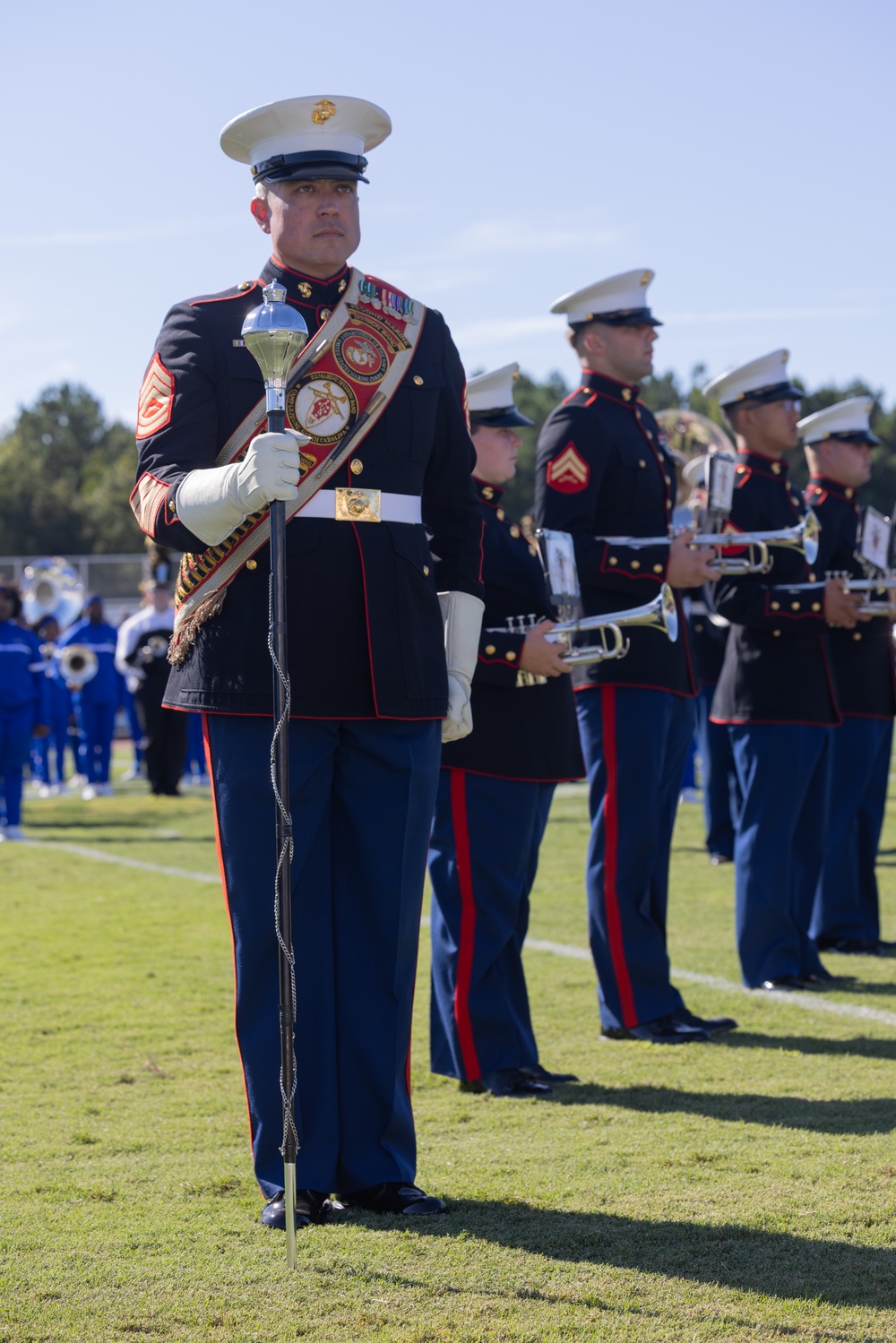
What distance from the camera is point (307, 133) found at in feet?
12.1

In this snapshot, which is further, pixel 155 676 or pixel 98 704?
pixel 98 704

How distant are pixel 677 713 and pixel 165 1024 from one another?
2.16 metres

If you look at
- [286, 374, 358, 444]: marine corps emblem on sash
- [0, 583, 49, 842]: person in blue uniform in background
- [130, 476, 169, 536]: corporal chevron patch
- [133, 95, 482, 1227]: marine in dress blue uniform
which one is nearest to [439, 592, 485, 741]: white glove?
[133, 95, 482, 1227]: marine in dress blue uniform

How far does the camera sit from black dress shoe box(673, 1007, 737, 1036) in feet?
18.7

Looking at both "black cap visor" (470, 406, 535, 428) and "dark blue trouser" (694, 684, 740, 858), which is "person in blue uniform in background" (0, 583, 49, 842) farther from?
"black cap visor" (470, 406, 535, 428)

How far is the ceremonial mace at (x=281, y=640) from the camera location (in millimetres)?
3299

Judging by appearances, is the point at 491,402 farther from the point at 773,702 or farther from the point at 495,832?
the point at 773,702

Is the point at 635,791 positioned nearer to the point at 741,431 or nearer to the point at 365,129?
the point at 741,431

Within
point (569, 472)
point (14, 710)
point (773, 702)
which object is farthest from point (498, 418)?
point (14, 710)

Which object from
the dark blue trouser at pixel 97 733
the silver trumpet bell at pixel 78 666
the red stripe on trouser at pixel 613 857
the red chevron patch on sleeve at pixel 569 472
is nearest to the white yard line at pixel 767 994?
the red stripe on trouser at pixel 613 857

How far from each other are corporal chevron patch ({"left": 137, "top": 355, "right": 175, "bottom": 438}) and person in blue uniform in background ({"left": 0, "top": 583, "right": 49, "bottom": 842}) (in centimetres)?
1012

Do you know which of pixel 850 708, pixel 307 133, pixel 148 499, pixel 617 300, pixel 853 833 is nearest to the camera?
pixel 148 499

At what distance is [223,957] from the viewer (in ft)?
24.3

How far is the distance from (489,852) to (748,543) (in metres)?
1.76
